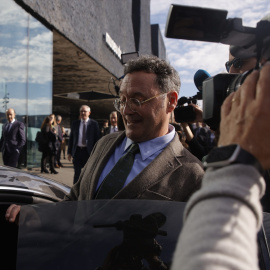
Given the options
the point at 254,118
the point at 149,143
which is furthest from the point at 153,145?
the point at 254,118

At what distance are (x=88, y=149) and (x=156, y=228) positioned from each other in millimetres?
5433

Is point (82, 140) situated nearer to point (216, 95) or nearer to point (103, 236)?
point (103, 236)

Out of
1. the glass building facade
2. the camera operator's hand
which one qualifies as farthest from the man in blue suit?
the camera operator's hand

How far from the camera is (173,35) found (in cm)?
Answer: 83

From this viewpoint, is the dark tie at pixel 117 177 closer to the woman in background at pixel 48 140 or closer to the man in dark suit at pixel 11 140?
the man in dark suit at pixel 11 140

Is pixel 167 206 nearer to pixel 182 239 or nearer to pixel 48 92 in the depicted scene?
pixel 182 239

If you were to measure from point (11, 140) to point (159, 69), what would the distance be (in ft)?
17.0

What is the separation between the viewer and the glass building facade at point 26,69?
23.8 feet

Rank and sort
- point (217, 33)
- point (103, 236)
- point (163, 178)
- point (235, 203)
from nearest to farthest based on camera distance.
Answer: point (235, 203)
point (217, 33)
point (103, 236)
point (163, 178)

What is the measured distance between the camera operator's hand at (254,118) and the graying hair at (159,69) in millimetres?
1344

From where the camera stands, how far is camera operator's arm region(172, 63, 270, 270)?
1.74 ft

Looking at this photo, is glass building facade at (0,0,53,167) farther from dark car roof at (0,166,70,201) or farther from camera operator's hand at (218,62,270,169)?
camera operator's hand at (218,62,270,169)

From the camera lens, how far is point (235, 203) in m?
0.57

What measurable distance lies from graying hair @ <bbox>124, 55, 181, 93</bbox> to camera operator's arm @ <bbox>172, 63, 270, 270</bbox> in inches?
52.7
